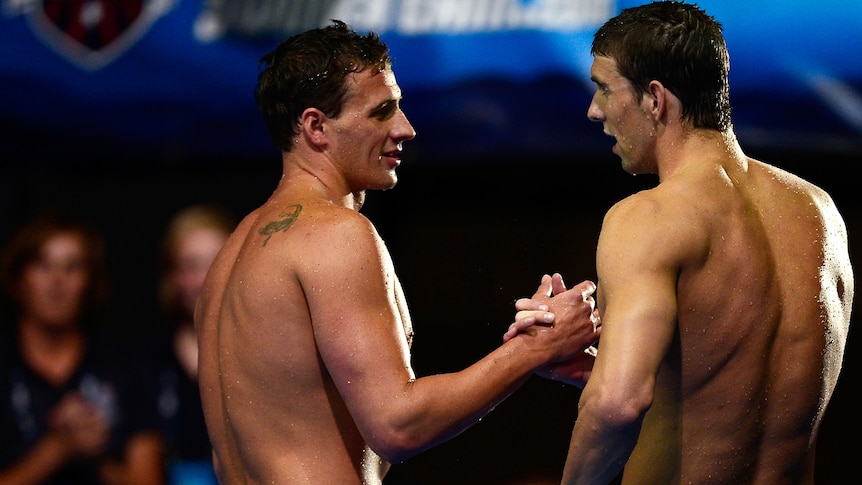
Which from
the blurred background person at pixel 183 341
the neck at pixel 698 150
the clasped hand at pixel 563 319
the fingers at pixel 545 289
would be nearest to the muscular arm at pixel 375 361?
the clasped hand at pixel 563 319

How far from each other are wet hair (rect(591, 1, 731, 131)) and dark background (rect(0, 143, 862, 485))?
200cm

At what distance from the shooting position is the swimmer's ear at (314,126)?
266 cm

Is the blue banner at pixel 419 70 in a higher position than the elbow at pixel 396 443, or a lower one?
higher

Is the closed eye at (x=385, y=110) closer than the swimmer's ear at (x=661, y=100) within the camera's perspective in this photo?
No

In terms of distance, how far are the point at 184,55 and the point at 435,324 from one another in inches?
58.1

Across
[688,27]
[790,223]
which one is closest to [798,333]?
[790,223]

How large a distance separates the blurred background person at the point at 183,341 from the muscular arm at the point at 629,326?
2.77 meters

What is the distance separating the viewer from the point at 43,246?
16.2 ft

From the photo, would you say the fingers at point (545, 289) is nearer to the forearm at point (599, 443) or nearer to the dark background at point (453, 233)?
the forearm at point (599, 443)

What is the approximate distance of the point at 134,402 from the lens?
4.73 meters

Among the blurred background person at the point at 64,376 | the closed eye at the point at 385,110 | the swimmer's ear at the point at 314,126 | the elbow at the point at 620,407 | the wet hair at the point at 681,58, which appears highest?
the wet hair at the point at 681,58

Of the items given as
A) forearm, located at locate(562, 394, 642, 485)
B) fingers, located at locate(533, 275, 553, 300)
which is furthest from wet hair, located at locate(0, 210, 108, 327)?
forearm, located at locate(562, 394, 642, 485)

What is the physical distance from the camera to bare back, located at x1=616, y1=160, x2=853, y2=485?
2.18 metres

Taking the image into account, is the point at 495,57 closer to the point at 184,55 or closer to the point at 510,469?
the point at 184,55
